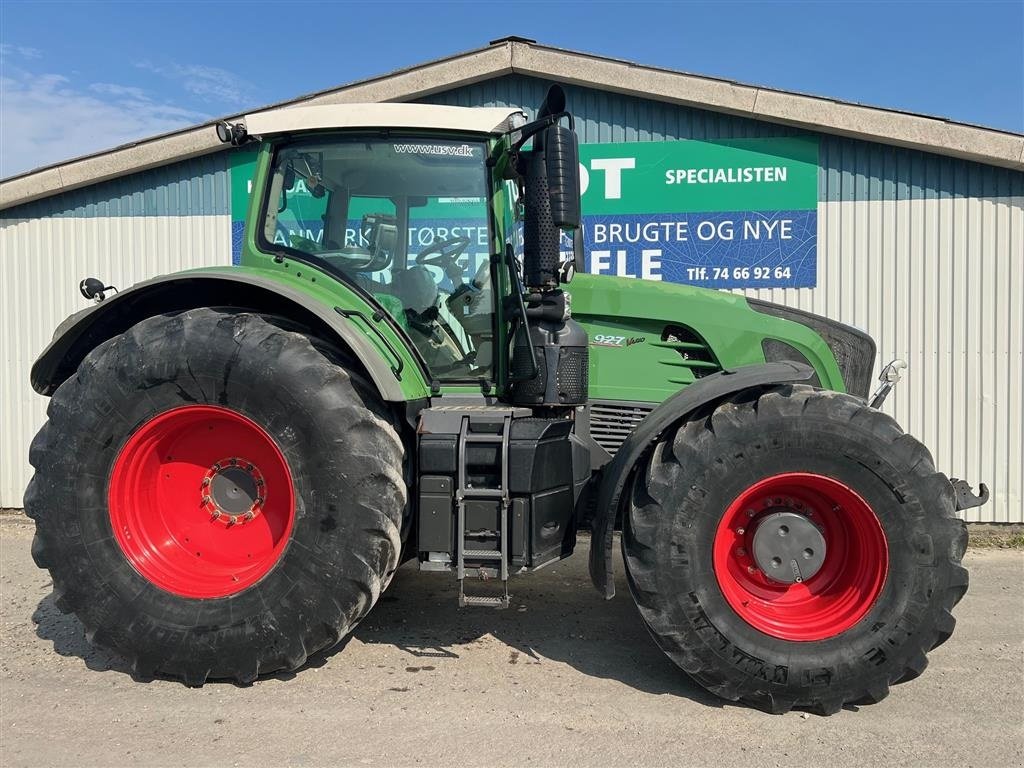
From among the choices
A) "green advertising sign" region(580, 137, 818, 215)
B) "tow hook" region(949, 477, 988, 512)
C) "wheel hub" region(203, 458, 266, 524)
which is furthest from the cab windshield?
"green advertising sign" region(580, 137, 818, 215)

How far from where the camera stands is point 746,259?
6.52 metres

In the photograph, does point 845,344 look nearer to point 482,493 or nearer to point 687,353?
point 687,353

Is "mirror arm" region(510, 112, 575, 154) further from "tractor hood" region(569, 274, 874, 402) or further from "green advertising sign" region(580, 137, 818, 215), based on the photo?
"green advertising sign" region(580, 137, 818, 215)

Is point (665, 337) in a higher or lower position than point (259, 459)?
higher

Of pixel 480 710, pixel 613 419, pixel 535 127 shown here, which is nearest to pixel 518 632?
pixel 480 710

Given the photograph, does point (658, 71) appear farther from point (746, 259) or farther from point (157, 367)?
point (157, 367)

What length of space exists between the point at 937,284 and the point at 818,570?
4.28 m

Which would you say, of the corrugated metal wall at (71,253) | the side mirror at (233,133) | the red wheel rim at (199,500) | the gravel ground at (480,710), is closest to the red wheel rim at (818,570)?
the gravel ground at (480,710)

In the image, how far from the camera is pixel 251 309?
3.47m

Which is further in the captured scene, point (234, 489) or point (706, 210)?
point (706, 210)

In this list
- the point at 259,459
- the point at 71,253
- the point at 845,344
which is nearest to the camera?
the point at 259,459

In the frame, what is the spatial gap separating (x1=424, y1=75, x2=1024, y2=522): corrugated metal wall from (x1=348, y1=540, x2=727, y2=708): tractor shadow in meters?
3.49

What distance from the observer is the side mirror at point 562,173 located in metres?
3.01

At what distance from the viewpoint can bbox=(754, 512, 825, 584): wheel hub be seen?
10.3ft
